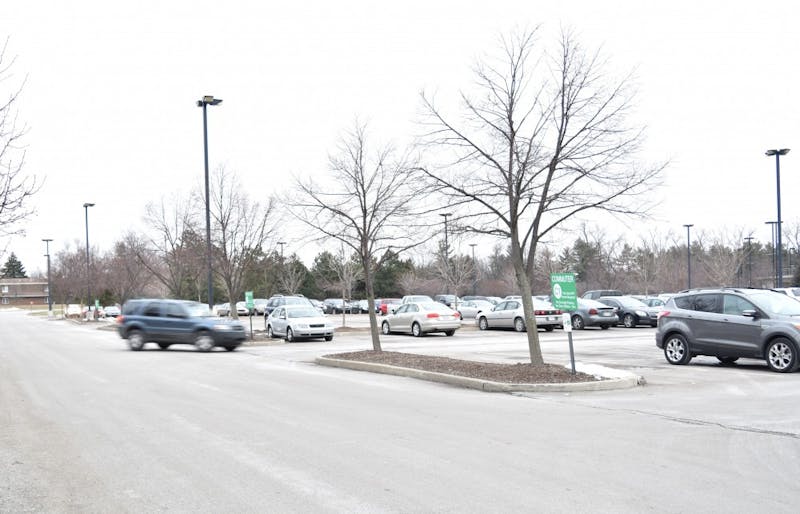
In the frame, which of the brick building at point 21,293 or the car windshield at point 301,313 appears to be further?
the brick building at point 21,293

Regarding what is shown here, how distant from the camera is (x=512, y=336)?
3055 centimetres

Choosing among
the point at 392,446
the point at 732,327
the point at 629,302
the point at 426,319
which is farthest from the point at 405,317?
the point at 392,446

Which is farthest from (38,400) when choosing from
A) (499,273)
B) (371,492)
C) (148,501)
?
(499,273)

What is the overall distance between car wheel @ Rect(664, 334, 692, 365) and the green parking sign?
4.68m

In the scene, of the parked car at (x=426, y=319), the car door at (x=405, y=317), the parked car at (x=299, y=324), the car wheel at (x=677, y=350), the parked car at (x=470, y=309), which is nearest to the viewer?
the car wheel at (x=677, y=350)

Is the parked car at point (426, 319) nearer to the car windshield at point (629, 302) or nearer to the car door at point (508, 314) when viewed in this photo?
the car door at point (508, 314)

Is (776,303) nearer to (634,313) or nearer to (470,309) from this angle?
(634,313)

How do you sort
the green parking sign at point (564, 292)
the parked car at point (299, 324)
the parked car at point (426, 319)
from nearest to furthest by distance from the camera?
1. the green parking sign at point (564, 292)
2. the parked car at point (299, 324)
3. the parked car at point (426, 319)

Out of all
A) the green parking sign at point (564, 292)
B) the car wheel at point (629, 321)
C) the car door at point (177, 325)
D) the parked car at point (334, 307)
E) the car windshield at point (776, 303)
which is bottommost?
the parked car at point (334, 307)

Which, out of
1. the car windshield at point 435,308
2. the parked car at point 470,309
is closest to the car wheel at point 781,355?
the car windshield at point 435,308

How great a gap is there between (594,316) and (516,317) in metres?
3.42

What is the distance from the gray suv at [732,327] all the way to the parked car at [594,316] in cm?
1570

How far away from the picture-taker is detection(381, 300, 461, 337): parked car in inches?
1256

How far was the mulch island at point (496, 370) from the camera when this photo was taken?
13.7 meters
